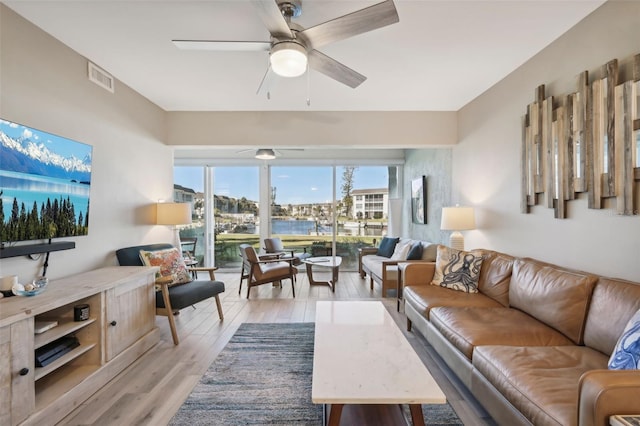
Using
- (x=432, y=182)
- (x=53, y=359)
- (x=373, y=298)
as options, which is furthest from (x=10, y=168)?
(x=432, y=182)

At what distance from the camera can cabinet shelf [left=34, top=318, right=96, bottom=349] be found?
180cm

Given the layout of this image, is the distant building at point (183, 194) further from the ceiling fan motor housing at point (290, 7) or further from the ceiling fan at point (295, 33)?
the ceiling fan motor housing at point (290, 7)

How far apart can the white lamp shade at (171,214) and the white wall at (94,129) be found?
18cm

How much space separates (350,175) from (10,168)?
5156 mm

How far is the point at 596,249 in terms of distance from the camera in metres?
2.09

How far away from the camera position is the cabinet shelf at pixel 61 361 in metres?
1.76

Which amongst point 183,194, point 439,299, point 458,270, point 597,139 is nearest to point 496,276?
point 458,270

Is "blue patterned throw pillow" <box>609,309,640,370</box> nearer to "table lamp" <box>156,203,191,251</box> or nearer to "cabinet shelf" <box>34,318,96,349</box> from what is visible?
"cabinet shelf" <box>34,318,96,349</box>

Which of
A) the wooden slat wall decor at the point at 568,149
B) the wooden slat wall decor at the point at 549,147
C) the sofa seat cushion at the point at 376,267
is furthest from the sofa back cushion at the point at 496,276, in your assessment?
the sofa seat cushion at the point at 376,267

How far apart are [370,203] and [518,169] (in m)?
3.47

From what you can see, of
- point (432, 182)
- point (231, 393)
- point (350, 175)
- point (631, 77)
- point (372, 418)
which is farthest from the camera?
point (350, 175)

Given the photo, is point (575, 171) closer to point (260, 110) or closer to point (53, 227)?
point (260, 110)

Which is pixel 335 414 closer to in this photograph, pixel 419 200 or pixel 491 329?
pixel 491 329

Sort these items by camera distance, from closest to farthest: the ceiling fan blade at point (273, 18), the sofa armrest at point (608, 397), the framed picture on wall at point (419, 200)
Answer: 1. the sofa armrest at point (608, 397)
2. the ceiling fan blade at point (273, 18)
3. the framed picture on wall at point (419, 200)
